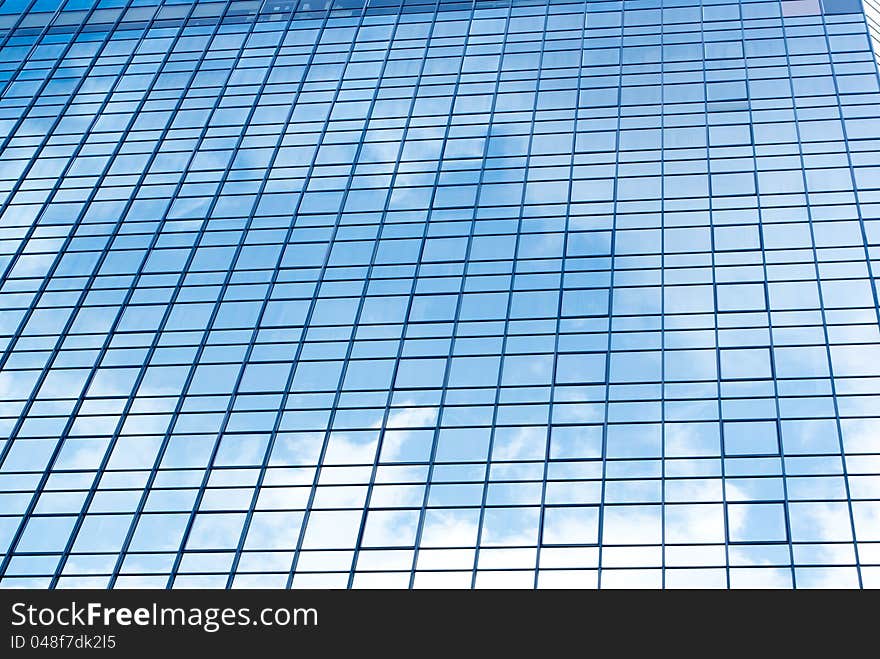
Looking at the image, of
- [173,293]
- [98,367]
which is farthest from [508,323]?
[98,367]

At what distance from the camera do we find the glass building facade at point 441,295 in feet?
155

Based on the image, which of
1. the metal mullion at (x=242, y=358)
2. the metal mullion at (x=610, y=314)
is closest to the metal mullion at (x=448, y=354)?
the metal mullion at (x=610, y=314)

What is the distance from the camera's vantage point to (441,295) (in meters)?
58.3

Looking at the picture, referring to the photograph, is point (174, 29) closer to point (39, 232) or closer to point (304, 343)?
point (39, 232)

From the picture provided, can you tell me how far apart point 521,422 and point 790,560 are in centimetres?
1307

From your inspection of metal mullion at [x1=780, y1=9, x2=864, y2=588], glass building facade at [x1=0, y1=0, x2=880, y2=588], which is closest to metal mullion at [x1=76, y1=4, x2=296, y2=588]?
glass building facade at [x1=0, y1=0, x2=880, y2=588]

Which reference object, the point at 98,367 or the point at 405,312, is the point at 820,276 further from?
the point at 98,367

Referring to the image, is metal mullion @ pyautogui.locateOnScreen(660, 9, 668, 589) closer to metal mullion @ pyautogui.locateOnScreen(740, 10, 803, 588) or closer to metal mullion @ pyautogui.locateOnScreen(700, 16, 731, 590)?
metal mullion @ pyautogui.locateOnScreen(700, 16, 731, 590)

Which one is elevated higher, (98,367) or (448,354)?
(98,367)

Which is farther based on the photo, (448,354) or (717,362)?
(448,354)

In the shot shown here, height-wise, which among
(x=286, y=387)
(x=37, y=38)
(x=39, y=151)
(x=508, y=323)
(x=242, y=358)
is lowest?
(x=508, y=323)

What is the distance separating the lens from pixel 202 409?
177 ft

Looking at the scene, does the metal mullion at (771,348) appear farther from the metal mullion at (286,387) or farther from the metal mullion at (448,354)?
the metal mullion at (286,387)
